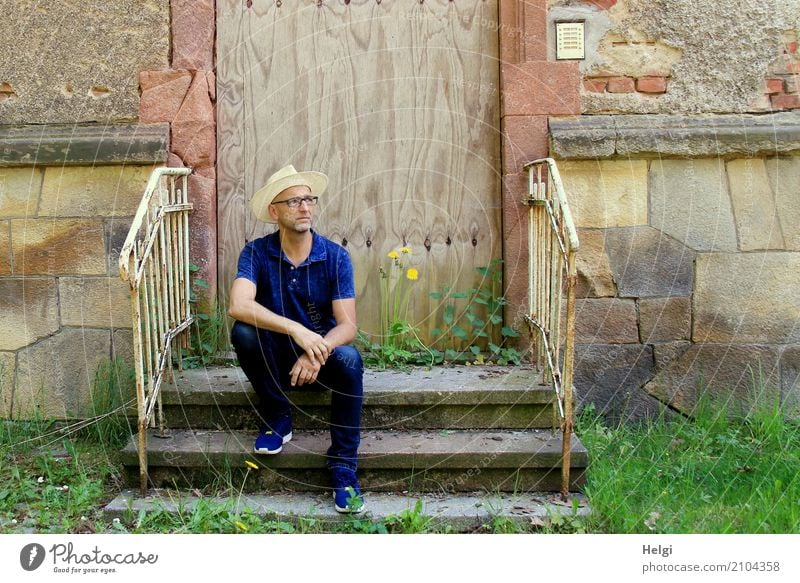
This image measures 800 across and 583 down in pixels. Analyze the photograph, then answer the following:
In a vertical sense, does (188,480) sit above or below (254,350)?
below

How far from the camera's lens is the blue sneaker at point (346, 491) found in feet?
11.4

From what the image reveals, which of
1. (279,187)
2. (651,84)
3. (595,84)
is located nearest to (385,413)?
(279,187)

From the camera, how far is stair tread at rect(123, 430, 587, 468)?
12.2 ft

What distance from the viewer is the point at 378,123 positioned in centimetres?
479

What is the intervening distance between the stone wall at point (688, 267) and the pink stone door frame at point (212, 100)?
177 mm

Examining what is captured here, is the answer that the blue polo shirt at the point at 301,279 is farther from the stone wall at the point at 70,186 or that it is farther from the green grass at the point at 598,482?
the stone wall at the point at 70,186

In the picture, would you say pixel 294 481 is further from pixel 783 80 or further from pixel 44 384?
pixel 783 80

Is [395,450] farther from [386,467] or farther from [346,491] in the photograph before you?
[346,491]

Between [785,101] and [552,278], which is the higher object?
[785,101]

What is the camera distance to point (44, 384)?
460cm

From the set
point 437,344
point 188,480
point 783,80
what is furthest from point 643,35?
point 188,480

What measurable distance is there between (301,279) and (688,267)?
6.96 ft

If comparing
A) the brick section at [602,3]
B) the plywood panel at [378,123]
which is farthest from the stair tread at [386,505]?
the brick section at [602,3]
